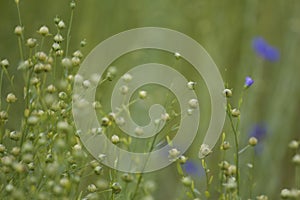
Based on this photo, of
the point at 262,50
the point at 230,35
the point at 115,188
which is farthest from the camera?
the point at 230,35

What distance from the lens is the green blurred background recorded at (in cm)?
231

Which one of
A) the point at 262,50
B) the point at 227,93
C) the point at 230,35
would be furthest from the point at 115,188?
the point at 230,35

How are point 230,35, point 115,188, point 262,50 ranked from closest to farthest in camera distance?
point 115,188
point 262,50
point 230,35

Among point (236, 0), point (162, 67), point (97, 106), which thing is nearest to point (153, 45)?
point (162, 67)

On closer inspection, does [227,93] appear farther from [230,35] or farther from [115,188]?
[230,35]

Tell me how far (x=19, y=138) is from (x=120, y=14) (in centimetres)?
151

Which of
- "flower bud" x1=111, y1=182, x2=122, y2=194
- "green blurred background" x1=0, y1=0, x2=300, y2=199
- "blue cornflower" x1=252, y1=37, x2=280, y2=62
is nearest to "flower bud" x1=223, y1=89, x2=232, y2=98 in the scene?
"flower bud" x1=111, y1=182, x2=122, y2=194

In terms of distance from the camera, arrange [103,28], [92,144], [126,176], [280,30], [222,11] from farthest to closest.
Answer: [280,30]
[222,11]
[103,28]
[92,144]
[126,176]

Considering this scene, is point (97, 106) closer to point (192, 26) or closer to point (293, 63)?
point (293, 63)

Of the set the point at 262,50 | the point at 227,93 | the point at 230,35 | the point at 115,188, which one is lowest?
the point at 115,188

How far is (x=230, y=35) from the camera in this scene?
281 cm

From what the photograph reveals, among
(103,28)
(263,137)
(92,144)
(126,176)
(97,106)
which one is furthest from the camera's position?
(103,28)

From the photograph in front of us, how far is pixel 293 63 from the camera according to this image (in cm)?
239

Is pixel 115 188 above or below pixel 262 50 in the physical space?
below
